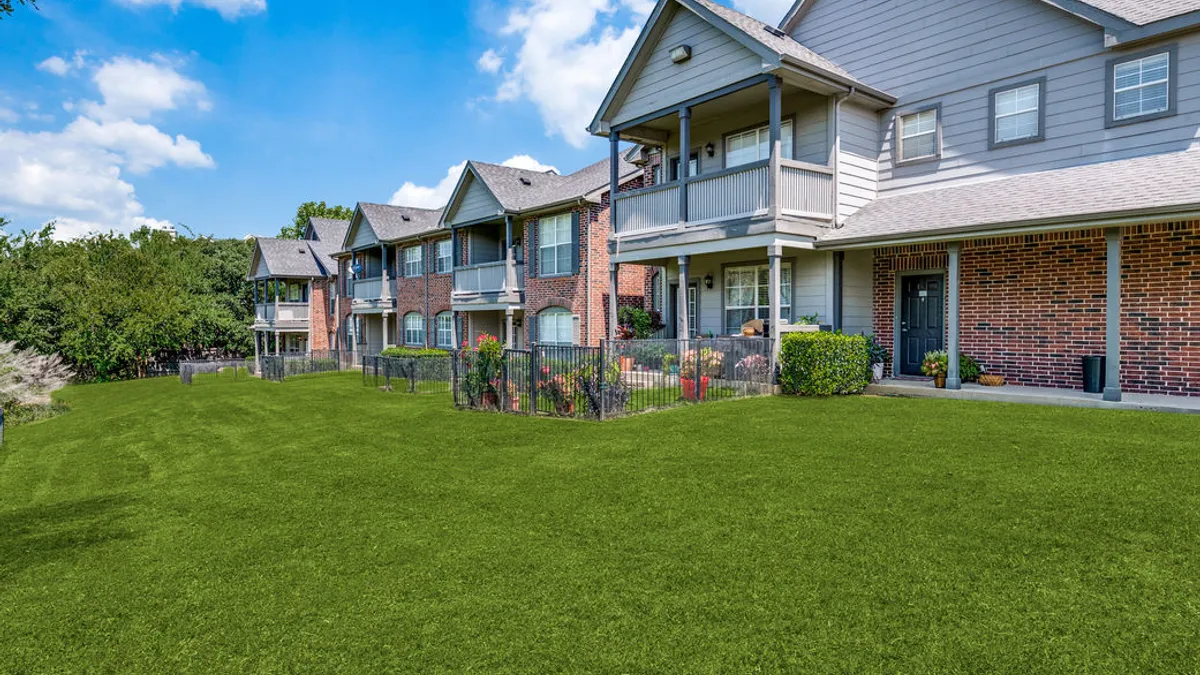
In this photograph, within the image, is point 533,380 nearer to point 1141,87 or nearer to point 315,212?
point 1141,87

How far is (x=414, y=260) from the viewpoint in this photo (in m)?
30.8

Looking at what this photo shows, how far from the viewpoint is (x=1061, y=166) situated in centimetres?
1294

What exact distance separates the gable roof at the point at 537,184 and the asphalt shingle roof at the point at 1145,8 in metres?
12.2

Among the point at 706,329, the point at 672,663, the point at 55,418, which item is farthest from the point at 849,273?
the point at 55,418

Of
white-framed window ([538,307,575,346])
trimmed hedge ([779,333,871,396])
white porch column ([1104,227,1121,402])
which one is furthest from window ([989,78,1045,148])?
white-framed window ([538,307,575,346])

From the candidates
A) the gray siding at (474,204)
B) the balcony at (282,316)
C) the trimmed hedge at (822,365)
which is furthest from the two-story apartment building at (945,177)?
the balcony at (282,316)

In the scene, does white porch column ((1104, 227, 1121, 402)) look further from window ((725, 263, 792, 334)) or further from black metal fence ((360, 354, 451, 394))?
black metal fence ((360, 354, 451, 394))

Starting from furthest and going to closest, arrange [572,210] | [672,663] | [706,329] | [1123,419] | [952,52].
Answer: [572,210] < [706,329] < [952,52] < [1123,419] < [672,663]

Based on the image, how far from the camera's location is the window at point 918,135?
1476cm

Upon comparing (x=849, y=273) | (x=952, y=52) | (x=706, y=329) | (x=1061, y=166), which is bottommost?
(x=706, y=329)

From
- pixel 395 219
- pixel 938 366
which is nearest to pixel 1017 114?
pixel 938 366

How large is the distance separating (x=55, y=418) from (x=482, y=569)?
1991cm

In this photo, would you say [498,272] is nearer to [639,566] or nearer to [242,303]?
[639,566]

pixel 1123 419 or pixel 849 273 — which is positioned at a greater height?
pixel 849 273
